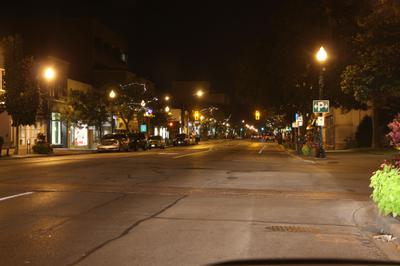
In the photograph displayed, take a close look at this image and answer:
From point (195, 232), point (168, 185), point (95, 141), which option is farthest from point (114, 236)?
point (95, 141)

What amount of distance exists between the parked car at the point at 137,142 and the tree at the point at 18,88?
514 inches

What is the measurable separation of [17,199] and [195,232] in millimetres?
6285

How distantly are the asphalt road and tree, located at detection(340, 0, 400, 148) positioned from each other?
3.14 metres

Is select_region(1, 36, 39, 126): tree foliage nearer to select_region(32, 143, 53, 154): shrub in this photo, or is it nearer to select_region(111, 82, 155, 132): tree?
select_region(32, 143, 53, 154): shrub

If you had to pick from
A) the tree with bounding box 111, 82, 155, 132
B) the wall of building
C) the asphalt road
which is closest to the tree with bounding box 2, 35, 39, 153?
the tree with bounding box 111, 82, 155, 132

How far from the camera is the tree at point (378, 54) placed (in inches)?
585

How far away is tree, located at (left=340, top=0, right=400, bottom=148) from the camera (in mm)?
14859

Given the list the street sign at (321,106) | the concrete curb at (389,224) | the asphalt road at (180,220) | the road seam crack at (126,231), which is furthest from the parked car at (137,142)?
the concrete curb at (389,224)

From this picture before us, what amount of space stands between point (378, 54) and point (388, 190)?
230 inches

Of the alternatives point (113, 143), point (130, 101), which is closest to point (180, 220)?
point (113, 143)

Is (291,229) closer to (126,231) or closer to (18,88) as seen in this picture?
(126,231)

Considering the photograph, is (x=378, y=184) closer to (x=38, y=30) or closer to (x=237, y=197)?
(x=237, y=197)

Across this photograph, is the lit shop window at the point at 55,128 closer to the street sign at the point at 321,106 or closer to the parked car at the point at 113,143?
the parked car at the point at 113,143

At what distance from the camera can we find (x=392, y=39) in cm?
1533
